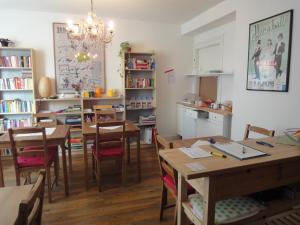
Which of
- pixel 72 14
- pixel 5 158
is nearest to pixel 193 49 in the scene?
pixel 72 14

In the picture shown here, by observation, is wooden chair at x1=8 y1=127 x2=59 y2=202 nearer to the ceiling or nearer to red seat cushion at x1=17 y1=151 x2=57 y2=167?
red seat cushion at x1=17 y1=151 x2=57 y2=167

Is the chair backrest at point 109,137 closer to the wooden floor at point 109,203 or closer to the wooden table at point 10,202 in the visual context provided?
the wooden floor at point 109,203

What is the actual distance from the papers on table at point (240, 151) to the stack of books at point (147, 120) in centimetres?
301

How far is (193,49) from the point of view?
203 inches

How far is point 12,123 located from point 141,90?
2.61 metres

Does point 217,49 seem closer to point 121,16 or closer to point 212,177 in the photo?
point 121,16

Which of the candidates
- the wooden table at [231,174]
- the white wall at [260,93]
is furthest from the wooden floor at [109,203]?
the white wall at [260,93]

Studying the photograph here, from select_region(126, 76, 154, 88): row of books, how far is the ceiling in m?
1.25

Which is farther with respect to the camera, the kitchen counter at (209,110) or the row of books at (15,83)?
the row of books at (15,83)

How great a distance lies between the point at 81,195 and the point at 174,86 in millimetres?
3236

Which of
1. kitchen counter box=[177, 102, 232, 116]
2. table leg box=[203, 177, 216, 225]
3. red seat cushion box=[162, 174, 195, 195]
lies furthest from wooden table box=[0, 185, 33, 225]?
kitchen counter box=[177, 102, 232, 116]

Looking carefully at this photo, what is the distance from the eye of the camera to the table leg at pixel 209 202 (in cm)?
132

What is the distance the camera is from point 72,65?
4.36m

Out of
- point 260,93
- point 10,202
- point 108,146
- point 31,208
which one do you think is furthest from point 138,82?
point 31,208
